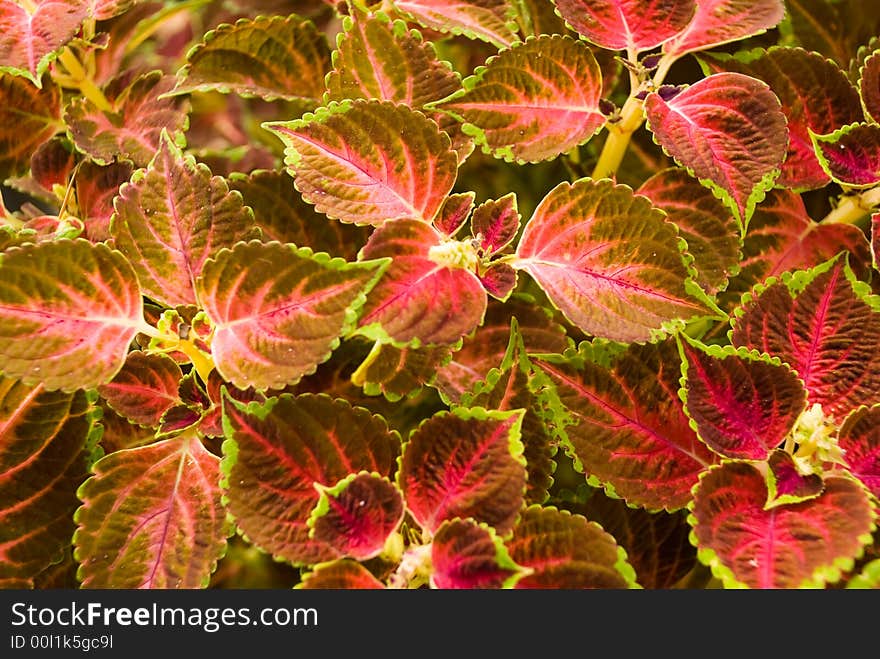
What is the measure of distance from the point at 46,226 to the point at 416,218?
1.33 ft

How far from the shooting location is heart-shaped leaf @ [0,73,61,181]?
3.10 ft

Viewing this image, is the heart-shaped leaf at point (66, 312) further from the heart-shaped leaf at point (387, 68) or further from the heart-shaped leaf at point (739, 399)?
the heart-shaped leaf at point (739, 399)

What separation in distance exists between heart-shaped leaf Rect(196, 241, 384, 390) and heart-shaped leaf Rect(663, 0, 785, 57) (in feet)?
1.45

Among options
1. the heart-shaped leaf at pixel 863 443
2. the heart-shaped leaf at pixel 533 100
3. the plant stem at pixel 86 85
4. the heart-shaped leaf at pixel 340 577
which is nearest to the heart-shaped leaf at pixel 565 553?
the heart-shaped leaf at pixel 340 577

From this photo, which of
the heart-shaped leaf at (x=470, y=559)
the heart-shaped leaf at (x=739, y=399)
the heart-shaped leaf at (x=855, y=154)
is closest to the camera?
the heart-shaped leaf at (x=470, y=559)

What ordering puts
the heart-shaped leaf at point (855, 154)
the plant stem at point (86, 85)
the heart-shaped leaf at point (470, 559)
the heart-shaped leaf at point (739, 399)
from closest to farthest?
1. the heart-shaped leaf at point (470, 559)
2. the heart-shaped leaf at point (739, 399)
3. the heart-shaped leaf at point (855, 154)
4. the plant stem at point (86, 85)

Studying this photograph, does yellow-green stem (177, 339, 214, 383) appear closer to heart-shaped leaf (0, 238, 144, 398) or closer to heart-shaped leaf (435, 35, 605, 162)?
heart-shaped leaf (0, 238, 144, 398)

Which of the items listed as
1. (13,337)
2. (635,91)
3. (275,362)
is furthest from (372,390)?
(635,91)

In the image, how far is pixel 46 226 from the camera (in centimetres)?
85

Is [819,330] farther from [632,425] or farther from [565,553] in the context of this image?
[565,553]

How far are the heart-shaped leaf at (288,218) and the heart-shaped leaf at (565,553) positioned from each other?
34cm

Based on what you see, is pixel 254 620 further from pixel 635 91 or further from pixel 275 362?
pixel 635 91

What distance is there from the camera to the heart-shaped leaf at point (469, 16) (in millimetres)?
851

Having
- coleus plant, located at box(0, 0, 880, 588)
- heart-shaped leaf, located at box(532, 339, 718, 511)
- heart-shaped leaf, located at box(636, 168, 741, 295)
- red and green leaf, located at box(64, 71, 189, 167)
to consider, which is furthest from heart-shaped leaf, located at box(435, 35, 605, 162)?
red and green leaf, located at box(64, 71, 189, 167)
